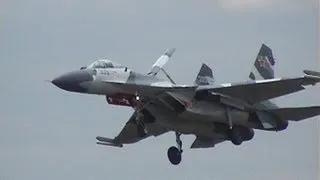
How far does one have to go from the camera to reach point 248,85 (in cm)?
5175

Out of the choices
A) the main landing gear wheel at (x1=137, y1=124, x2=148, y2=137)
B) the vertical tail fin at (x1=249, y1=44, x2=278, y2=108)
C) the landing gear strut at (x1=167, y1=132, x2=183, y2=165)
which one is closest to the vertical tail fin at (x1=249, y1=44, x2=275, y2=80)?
the vertical tail fin at (x1=249, y1=44, x2=278, y2=108)

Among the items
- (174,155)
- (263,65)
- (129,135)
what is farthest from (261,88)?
(129,135)

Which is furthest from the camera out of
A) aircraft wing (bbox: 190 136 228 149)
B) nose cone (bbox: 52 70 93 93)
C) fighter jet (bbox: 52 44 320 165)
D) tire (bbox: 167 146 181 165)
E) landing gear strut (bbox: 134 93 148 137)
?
aircraft wing (bbox: 190 136 228 149)

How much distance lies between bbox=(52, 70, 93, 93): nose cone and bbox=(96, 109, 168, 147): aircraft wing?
5970mm

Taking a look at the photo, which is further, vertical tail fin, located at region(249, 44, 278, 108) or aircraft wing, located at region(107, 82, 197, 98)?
vertical tail fin, located at region(249, 44, 278, 108)

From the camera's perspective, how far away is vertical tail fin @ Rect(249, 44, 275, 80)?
184ft

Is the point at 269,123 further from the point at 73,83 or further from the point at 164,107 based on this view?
the point at 73,83

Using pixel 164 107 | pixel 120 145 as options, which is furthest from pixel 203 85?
pixel 120 145

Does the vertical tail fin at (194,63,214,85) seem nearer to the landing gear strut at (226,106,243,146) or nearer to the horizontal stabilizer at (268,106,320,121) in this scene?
the landing gear strut at (226,106,243,146)

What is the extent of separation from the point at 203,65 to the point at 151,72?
3.21m

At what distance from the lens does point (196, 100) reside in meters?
51.8

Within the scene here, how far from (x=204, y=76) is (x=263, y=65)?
3.29 meters

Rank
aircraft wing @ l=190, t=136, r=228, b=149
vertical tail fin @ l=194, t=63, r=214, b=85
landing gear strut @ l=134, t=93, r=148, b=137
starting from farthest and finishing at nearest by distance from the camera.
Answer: aircraft wing @ l=190, t=136, r=228, b=149 → vertical tail fin @ l=194, t=63, r=214, b=85 → landing gear strut @ l=134, t=93, r=148, b=137

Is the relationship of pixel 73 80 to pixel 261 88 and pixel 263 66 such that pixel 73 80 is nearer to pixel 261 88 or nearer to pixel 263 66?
pixel 261 88
